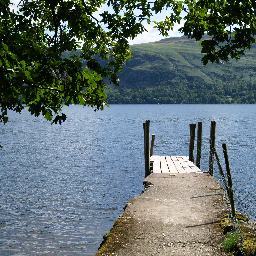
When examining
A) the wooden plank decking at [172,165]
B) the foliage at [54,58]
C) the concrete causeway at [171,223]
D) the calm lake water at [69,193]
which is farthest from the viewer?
the wooden plank decking at [172,165]

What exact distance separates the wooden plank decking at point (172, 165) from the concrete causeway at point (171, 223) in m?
2.78

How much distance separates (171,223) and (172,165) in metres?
8.85

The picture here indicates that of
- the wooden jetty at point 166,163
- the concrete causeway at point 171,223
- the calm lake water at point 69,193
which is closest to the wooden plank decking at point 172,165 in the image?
the wooden jetty at point 166,163

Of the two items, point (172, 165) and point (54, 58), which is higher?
point (54, 58)

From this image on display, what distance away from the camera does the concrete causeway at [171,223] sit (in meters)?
A: 7.30

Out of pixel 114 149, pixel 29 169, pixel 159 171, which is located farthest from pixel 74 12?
pixel 114 149

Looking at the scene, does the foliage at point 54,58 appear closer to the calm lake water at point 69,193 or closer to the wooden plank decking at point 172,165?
the calm lake water at point 69,193

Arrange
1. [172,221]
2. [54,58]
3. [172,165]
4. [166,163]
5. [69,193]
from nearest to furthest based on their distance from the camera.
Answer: [54,58], [172,221], [172,165], [166,163], [69,193]

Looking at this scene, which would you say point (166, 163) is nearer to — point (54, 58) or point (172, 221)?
point (172, 221)

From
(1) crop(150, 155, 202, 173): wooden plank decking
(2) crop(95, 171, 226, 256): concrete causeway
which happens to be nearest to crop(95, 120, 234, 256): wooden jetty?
(2) crop(95, 171, 226, 256): concrete causeway

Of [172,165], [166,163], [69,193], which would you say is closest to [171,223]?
[172,165]

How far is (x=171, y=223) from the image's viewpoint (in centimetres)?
879

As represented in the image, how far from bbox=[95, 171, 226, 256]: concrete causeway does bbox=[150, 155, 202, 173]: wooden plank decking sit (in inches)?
109

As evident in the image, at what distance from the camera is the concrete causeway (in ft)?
24.0
